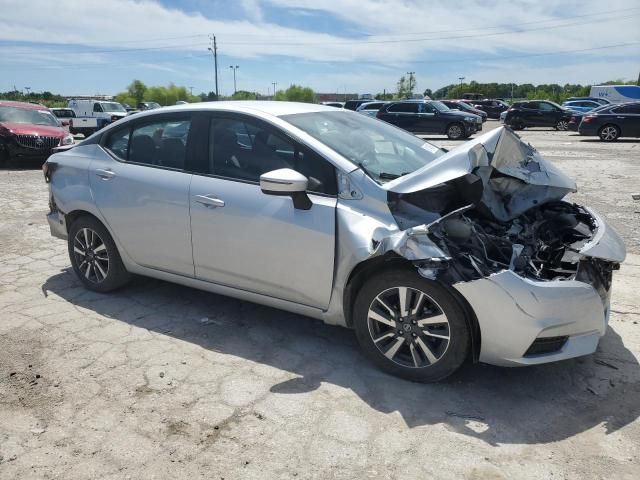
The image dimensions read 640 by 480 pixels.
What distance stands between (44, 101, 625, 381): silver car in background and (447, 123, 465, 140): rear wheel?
18.8 meters

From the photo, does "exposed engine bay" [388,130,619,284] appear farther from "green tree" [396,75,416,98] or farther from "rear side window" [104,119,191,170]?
"green tree" [396,75,416,98]

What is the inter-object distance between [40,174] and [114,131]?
29.8 feet

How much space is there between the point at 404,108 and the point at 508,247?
813 inches

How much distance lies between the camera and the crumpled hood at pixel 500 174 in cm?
311

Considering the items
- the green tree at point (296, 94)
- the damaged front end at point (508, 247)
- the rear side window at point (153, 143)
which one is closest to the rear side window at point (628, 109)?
the damaged front end at point (508, 247)

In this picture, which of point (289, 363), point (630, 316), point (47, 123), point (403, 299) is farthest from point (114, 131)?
point (47, 123)

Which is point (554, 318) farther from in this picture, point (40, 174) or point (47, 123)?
point (47, 123)

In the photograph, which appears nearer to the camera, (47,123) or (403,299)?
(403,299)

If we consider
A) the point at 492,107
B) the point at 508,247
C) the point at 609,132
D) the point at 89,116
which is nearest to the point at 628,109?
the point at 609,132

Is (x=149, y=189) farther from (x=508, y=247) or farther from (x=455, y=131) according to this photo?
(x=455, y=131)

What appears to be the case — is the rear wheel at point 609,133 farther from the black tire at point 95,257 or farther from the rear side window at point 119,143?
the black tire at point 95,257

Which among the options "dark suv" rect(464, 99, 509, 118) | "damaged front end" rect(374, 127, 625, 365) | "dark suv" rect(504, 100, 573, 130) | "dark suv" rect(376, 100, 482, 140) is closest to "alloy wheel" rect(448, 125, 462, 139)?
"dark suv" rect(376, 100, 482, 140)

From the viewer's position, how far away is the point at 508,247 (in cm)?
311

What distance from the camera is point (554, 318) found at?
2.76m
